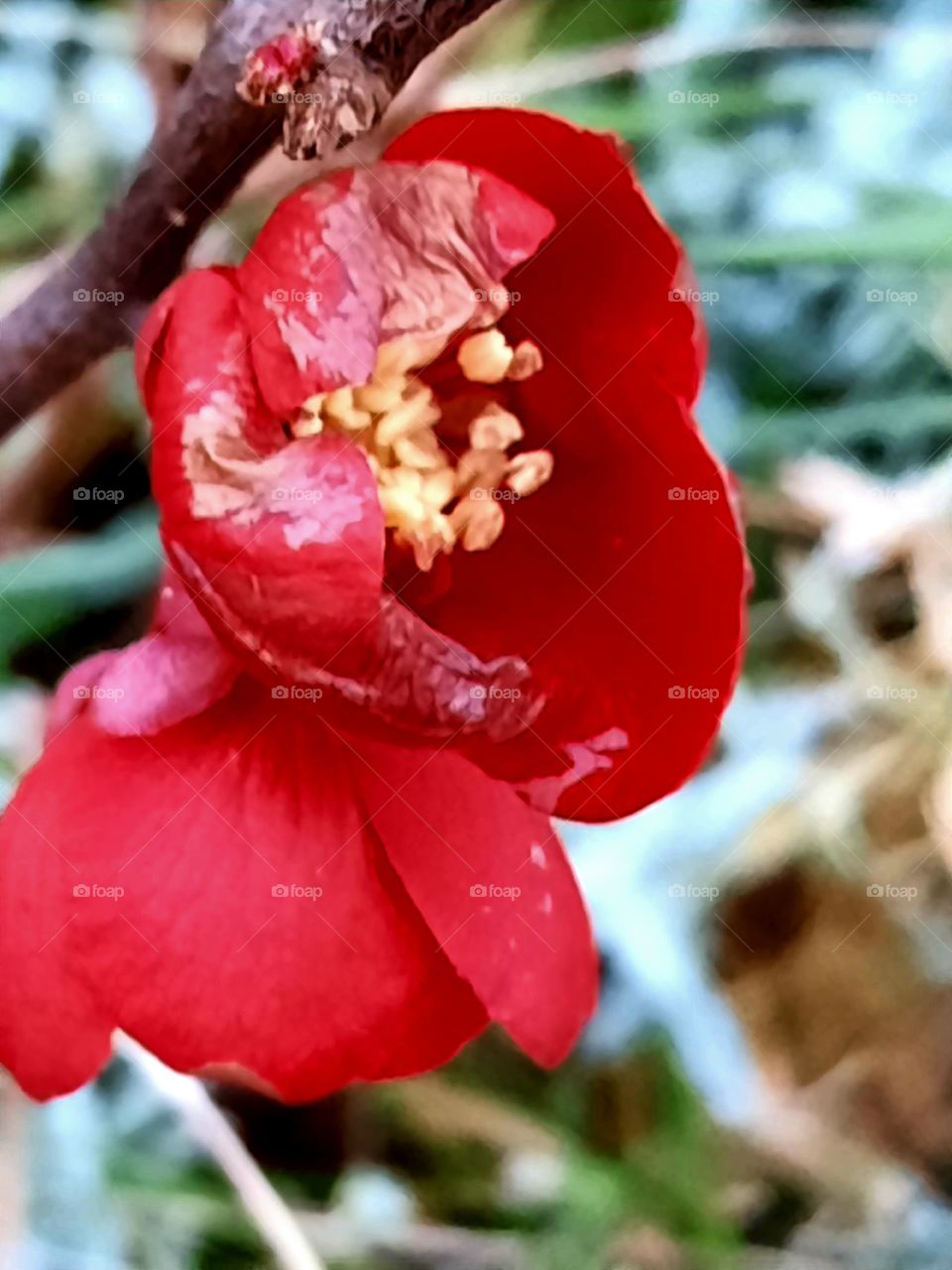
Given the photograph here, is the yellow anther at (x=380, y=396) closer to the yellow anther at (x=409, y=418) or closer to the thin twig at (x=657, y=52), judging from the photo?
the yellow anther at (x=409, y=418)

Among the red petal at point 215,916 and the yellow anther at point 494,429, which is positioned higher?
the yellow anther at point 494,429

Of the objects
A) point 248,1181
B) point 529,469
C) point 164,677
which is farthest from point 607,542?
point 248,1181

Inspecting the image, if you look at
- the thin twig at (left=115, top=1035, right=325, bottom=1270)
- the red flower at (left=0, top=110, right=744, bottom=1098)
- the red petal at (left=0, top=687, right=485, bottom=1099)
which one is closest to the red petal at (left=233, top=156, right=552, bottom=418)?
the red flower at (left=0, top=110, right=744, bottom=1098)

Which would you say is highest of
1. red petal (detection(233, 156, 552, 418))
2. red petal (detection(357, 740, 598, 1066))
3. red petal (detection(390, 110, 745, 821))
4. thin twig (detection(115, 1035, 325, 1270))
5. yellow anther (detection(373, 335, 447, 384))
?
red petal (detection(233, 156, 552, 418))

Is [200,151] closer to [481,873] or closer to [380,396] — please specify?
[380,396]

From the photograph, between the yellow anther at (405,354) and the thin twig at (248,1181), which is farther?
the thin twig at (248,1181)

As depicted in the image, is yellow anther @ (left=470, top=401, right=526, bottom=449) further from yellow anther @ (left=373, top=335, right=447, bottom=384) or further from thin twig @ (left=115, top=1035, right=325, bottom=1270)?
thin twig @ (left=115, top=1035, right=325, bottom=1270)

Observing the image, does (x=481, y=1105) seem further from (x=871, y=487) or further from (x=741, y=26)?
(x=741, y=26)

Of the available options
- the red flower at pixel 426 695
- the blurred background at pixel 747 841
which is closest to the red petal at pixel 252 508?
the red flower at pixel 426 695
